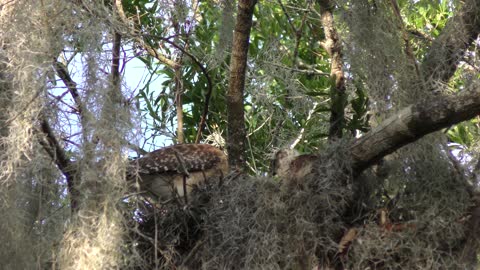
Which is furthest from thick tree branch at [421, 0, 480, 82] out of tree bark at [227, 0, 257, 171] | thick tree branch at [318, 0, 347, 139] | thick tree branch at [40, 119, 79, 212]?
thick tree branch at [40, 119, 79, 212]

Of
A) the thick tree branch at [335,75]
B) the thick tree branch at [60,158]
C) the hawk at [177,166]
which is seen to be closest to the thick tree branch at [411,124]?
the thick tree branch at [335,75]

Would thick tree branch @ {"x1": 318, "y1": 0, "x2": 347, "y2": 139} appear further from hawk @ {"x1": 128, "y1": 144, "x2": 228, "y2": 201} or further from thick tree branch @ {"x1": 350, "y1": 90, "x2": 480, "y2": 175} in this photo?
hawk @ {"x1": 128, "y1": 144, "x2": 228, "y2": 201}

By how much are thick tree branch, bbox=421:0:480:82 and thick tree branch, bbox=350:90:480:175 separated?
43 cm

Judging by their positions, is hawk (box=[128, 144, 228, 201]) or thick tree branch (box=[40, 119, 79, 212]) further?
hawk (box=[128, 144, 228, 201])

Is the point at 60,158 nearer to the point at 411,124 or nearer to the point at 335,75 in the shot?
the point at 411,124

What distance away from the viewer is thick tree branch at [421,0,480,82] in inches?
145

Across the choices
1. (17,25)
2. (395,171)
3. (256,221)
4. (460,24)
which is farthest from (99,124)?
(460,24)

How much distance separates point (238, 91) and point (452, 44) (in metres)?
1.25

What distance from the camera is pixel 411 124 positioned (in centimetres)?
321

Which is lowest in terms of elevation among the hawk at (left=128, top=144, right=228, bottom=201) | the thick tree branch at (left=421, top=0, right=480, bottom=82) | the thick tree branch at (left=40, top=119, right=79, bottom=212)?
the thick tree branch at (left=40, top=119, right=79, bottom=212)

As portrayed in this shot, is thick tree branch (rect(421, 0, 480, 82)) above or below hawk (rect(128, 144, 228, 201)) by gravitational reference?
above

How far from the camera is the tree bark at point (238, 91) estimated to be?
Answer: 455 centimetres

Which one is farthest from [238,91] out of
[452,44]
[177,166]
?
[452,44]

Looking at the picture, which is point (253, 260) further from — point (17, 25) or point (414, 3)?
point (414, 3)
